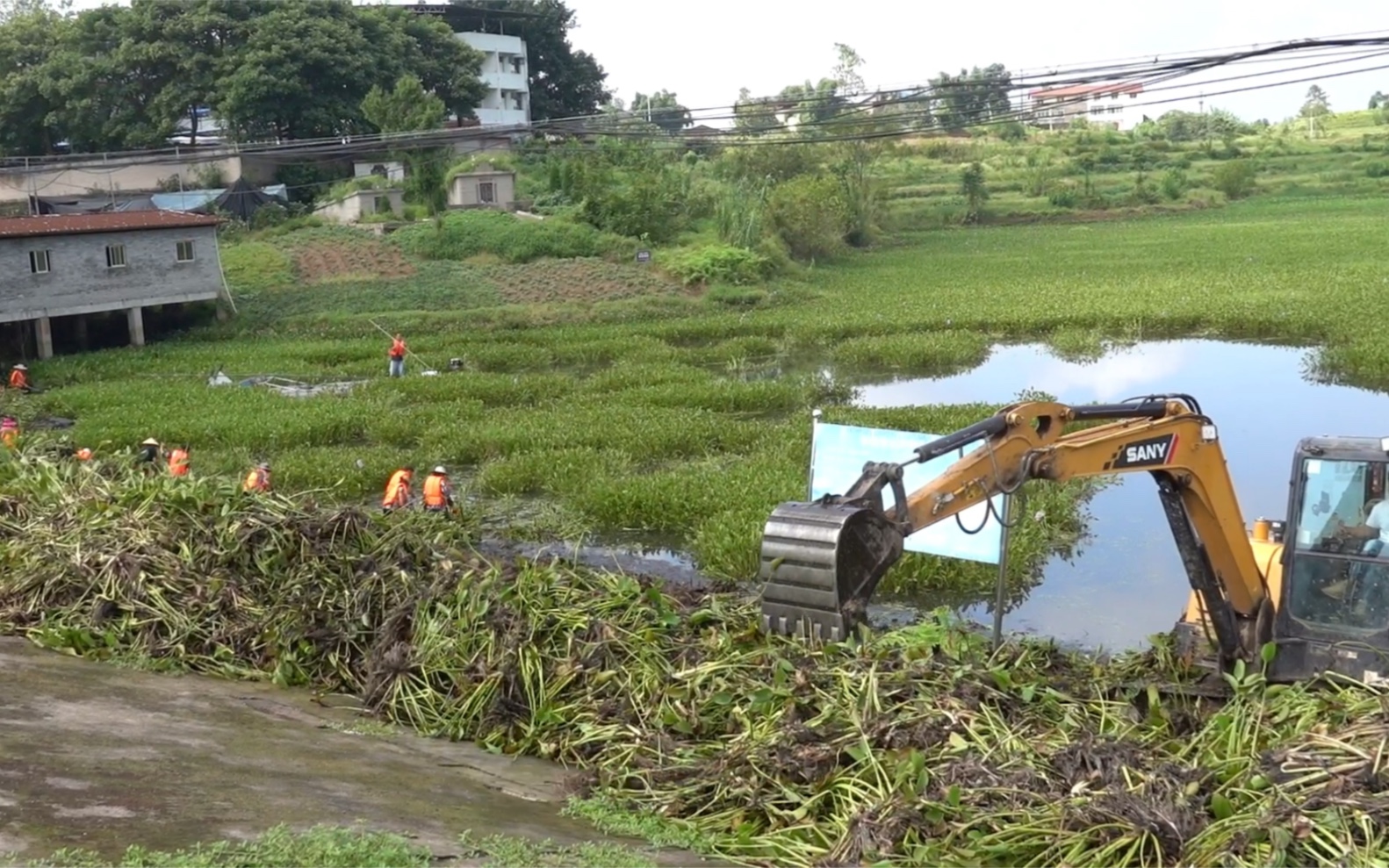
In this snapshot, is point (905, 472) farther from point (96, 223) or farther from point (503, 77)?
point (503, 77)

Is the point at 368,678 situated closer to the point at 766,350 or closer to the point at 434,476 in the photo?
the point at 434,476

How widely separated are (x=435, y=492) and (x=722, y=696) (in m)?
7.47

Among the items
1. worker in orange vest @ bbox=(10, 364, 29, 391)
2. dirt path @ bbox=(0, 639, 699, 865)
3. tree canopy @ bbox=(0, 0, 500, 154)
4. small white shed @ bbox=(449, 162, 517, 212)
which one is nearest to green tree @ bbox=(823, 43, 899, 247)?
small white shed @ bbox=(449, 162, 517, 212)

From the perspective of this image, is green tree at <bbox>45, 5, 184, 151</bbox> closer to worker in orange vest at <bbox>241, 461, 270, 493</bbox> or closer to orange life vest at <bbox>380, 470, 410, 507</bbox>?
worker in orange vest at <bbox>241, 461, 270, 493</bbox>

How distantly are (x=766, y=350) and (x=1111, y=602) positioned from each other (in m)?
19.2

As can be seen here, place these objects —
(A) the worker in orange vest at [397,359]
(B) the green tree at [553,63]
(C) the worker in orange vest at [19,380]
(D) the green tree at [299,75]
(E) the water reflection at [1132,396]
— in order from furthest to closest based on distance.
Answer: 1. (B) the green tree at [553,63]
2. (D) the green tree at [299,75]
3. (A) the worker in orange vest at [397,359]
4. (C) the worker in orange vest at [19,380]
5. (E) the water reflection at [1132,396]

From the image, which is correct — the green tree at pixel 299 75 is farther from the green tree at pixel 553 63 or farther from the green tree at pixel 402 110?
the green tree at pixel 553 63

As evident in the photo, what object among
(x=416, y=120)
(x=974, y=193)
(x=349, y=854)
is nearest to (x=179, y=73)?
(x=416, y=120)

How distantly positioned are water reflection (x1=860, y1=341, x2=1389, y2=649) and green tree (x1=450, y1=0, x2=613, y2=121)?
168 ft

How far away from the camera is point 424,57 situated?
5994cm

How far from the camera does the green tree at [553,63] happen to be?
75562 mm

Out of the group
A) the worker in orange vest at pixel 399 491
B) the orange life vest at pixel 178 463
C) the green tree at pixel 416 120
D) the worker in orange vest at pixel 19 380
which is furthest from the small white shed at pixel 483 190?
the worker in orange vest at pixel 399 491

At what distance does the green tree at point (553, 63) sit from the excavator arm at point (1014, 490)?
70.2 metres

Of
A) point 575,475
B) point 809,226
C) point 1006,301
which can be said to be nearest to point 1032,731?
point 575,475
